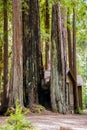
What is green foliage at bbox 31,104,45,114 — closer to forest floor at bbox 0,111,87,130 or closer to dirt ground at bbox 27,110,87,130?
forest floor at bbox 0,111,87,130

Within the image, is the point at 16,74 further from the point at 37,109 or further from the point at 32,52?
the point at 32,52

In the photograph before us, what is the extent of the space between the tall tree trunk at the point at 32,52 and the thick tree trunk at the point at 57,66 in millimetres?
763

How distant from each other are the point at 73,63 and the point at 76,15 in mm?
3412

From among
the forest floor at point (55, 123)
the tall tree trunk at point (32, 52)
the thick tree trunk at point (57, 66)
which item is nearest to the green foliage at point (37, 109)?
the tall tree trunk at point (32, 52)

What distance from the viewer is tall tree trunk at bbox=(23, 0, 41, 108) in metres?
16.0

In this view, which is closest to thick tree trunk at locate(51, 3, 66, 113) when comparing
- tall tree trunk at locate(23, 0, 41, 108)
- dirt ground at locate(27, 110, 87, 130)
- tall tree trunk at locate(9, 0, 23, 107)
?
tall tree trunk at locate(23, 0, 41, 108)

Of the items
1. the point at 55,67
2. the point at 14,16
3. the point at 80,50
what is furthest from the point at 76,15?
the point at 80,50

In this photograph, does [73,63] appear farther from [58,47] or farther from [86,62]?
[86,62]

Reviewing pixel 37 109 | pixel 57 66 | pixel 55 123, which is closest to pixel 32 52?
pixel 57 66

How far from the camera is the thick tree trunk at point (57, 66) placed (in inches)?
640

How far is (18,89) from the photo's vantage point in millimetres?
13883

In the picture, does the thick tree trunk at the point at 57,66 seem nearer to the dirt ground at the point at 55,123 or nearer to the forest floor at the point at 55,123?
the forest floor at the point at 55,123

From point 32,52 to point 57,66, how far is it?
55.1 inches

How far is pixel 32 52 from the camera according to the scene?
1634 centimetres
